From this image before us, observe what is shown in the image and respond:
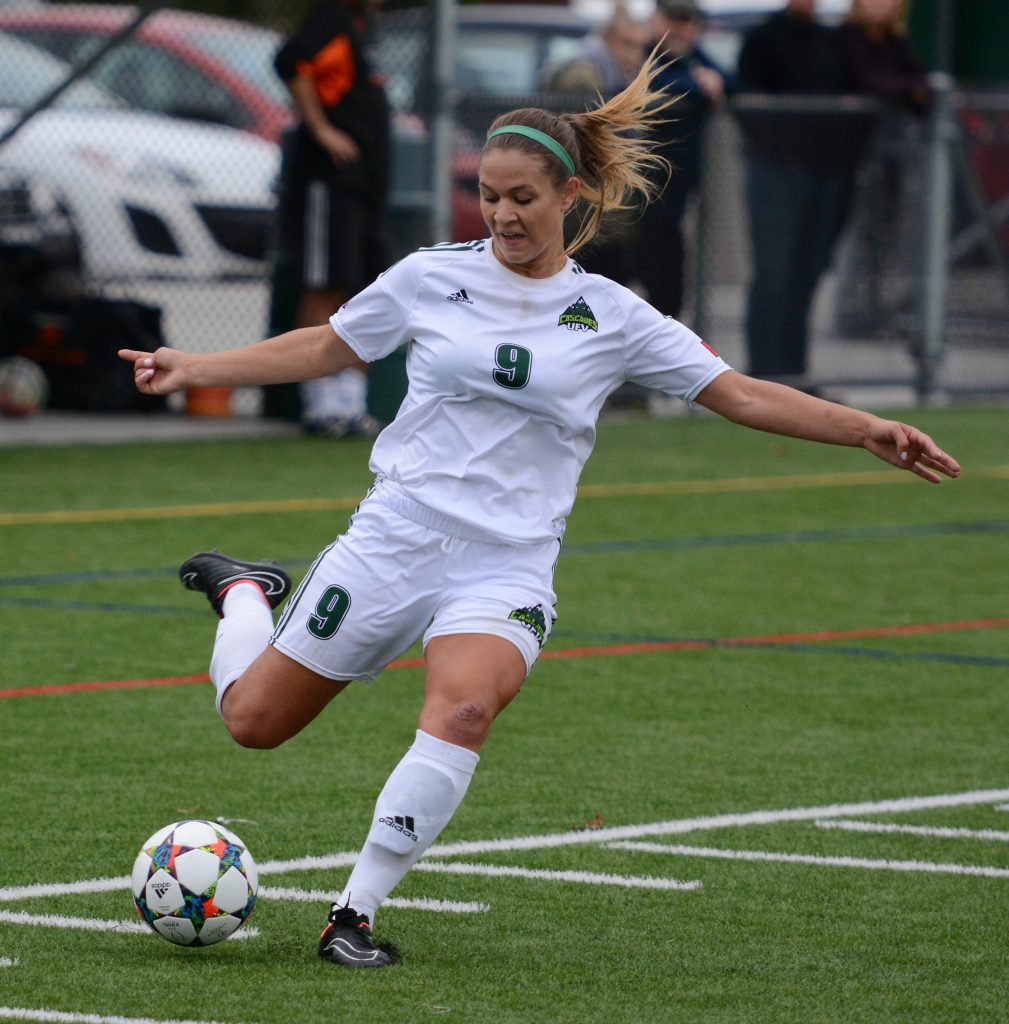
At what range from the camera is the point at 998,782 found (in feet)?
21.0

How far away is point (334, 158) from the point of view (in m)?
13.6

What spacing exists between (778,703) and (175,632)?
2.32 metres

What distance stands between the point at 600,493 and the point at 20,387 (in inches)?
162

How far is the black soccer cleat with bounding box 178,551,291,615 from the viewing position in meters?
5.72

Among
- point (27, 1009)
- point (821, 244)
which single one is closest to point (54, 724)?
point (27, 1009)

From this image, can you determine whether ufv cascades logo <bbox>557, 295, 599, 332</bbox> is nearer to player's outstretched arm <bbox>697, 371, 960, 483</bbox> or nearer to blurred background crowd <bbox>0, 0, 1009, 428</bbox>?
player's outstretched arm <bbox>697, 371, 960, 483</bbox>

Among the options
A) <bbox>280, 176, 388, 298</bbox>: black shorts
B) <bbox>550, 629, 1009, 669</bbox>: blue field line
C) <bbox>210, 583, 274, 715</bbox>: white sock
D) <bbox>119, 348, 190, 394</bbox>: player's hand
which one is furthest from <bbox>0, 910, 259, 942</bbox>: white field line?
<bbox>280, 176, 388, 298</bbox>: black shorts

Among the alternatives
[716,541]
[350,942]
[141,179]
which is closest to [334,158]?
[141,179]

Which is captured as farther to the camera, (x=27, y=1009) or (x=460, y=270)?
(x=460, y=270)

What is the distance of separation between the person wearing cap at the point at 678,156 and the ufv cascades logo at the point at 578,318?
33.8 ft

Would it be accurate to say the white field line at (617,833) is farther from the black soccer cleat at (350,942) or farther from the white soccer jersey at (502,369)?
the white soccer jersey at (502,369)

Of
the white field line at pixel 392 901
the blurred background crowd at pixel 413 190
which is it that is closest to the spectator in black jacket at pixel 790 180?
the blurred background crowd at pixel 413 190

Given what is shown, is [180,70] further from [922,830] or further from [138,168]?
[922,830]

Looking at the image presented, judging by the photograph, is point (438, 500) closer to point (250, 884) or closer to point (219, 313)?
point (250, 884)
